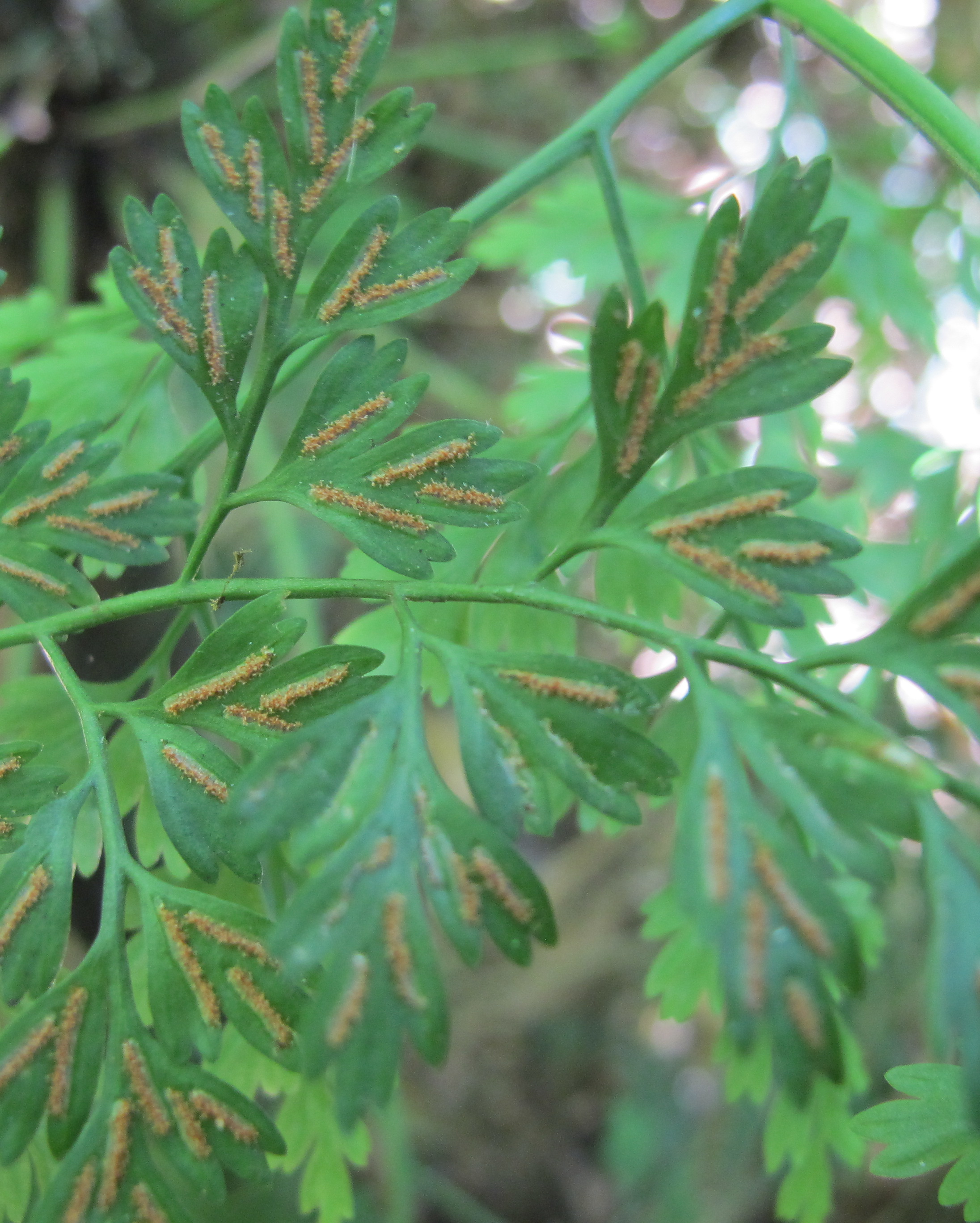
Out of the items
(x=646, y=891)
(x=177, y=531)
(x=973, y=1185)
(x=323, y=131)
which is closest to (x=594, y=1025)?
(x=646, y=891)

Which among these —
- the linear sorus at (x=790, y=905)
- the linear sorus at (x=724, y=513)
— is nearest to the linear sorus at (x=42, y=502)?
the linear sorus at (x=724, y=513)

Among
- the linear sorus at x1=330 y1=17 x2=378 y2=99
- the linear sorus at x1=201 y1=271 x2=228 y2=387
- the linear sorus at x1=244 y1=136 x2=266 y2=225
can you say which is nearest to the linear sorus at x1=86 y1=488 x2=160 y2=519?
the linear sorus at x1=201 y1=271 x2=228 y2=387

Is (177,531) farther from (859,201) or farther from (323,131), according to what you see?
(859,201)

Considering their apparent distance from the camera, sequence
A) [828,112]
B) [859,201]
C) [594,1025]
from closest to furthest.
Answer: [859,201] → [594,1025] → [828,112]

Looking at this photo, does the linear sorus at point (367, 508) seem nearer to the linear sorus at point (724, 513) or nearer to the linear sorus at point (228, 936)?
the linear sorus at point (724, 513)

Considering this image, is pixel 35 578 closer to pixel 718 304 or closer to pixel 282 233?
pixel 282 233

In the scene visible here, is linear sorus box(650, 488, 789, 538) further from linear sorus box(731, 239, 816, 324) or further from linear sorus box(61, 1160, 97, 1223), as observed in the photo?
linear sorus box(61, 1160, 97, 1223)
